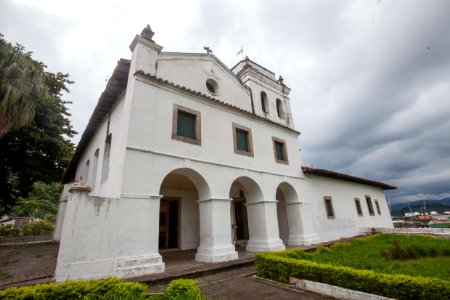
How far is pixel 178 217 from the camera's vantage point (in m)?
11.7

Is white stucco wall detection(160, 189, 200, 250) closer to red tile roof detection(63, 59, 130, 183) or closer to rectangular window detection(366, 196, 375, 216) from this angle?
red tile roof detection(63, 59, 130, 183)

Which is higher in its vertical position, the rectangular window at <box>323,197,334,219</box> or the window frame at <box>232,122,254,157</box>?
the window frame at <box>232,122,254,157</box>

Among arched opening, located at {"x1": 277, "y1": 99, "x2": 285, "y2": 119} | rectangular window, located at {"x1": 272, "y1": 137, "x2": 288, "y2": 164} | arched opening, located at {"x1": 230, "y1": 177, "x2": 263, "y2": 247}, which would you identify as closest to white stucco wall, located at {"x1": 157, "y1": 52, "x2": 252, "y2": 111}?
rectangular window, located at {"x1": 272, "y1": 137, "x2": 288, "y2": 164}

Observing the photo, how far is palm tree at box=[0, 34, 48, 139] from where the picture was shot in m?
8.84

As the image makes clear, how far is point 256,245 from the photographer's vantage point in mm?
10500

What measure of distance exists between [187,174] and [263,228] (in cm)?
429

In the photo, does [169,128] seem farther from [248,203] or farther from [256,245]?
[256,245]

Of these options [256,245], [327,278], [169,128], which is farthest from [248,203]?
[327,278]

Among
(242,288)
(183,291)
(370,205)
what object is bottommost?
(242,288)

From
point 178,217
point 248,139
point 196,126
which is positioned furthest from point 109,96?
point 248,139

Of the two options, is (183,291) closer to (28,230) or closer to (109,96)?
(109,96)

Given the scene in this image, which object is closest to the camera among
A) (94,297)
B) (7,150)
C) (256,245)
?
(94,297)

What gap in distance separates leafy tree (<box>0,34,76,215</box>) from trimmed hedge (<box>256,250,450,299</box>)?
1515cm

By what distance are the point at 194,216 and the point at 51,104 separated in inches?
471
